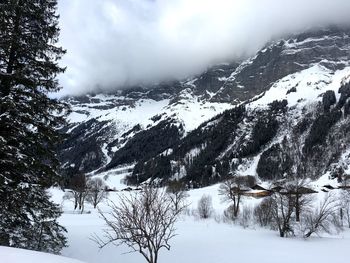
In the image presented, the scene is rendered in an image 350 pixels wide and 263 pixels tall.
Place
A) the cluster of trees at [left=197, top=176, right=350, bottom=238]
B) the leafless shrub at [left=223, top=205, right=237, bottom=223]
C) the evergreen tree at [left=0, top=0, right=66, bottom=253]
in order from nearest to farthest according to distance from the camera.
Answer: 1. the evergreen tree at [left=0, top=0, right=66, bottom=253]
2. the cluster of trees at [left=197, top=176, right=350, bottom=238]
3. the leafless shrub at [left=223, top=205, right=237, bottom=223]

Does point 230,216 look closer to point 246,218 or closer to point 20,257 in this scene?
point 246,218

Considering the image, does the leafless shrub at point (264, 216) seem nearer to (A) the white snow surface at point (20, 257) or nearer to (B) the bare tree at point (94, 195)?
(B) the bare tree at point (94, 195)

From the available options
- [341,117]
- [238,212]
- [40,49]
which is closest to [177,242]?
[40,49]

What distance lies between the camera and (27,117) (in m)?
14.4

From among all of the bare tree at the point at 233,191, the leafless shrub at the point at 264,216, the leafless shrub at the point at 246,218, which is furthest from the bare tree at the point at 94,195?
the leafless shrub at the point at 264,216

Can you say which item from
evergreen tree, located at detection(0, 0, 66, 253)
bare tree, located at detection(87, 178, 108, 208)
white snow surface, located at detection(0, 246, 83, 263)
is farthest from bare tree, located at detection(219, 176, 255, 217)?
white snow surface, located at detection(0, 246, 83, 263)

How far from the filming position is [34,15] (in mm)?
16016

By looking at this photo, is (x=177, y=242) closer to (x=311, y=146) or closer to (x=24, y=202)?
(x=24, y=202)

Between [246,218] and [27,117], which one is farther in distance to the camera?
[246,218]

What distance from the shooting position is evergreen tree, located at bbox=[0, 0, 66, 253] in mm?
13977

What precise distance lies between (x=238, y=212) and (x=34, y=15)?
2554 inches

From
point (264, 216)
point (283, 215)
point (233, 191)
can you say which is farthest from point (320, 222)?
point (233, 191)

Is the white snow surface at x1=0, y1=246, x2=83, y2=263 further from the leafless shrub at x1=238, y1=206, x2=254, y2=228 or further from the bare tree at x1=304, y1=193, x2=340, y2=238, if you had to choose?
the leafless shrub at x1=238, y1=206, x2=254, y2=228

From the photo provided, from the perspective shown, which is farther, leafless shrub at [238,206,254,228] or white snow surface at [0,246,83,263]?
leafless shrub at [238,206,254,228]
